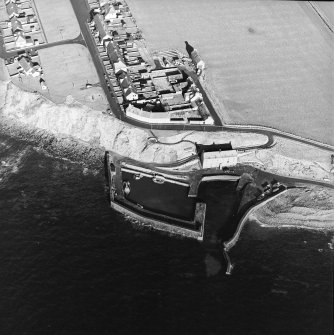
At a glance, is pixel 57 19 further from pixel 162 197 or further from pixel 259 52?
pixel 162 197

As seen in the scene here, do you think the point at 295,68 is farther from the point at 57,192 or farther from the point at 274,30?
the point at 57,192

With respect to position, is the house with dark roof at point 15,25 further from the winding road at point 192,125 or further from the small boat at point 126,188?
the small boat at point 126,188

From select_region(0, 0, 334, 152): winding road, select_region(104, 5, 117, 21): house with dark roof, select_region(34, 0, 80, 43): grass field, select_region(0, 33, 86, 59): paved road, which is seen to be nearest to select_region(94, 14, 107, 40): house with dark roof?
select_region(104, 5, 117, 21): house with dark roof

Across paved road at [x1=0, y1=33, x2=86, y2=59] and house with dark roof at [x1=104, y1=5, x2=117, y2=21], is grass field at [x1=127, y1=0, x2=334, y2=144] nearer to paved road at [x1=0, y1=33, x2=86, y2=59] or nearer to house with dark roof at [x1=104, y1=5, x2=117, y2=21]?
house with dark roof at [x1=104, y1=5, x2=117, y2=21]

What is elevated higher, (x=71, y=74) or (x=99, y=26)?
(x=99, y=26)

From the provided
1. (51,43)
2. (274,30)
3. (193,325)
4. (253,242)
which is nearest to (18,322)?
(193,325)

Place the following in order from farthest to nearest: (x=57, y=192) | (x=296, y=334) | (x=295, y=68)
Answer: (x=295, y=68)
(x=57, y=192)
(x=296, y=334)

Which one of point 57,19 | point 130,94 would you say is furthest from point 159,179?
point 57,19
